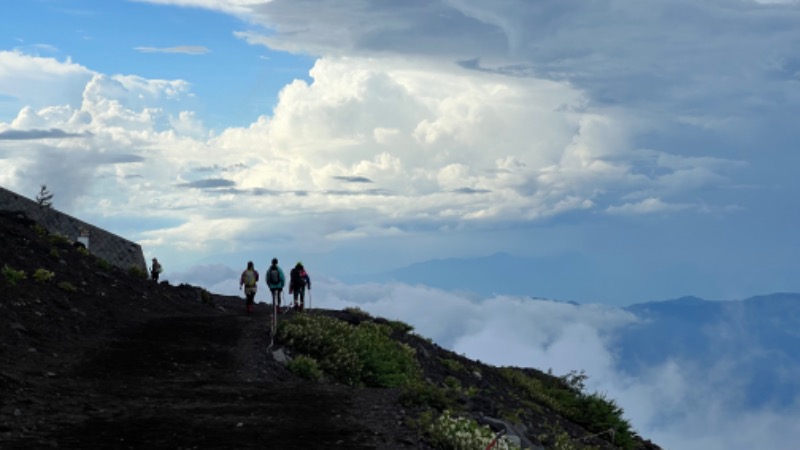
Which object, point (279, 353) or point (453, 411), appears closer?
point (453, 411)

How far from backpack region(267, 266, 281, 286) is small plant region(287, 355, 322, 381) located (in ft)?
33.7

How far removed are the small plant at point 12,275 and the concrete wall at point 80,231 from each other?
681 inches

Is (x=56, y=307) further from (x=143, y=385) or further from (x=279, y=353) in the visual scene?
(x=143, y=385)

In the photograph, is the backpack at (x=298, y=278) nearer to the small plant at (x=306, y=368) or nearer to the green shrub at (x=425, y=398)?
the small plant at (x=306, y=368)

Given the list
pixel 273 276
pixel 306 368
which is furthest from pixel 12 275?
pixel 306 368

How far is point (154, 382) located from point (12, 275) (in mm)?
10350

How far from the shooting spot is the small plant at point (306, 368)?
62.0 ft

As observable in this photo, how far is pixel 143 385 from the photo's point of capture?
52.1ft

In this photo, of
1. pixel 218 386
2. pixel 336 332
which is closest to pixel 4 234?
pixel 336 332

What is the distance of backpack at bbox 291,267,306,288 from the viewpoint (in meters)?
33.6

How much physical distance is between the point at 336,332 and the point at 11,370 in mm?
9631

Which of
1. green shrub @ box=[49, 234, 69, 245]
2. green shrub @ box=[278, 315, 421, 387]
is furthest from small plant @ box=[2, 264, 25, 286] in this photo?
green shrub @ box=[49, 234, 69, 245]

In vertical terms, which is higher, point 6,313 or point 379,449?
point 6,313

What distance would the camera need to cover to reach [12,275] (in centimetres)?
2431
